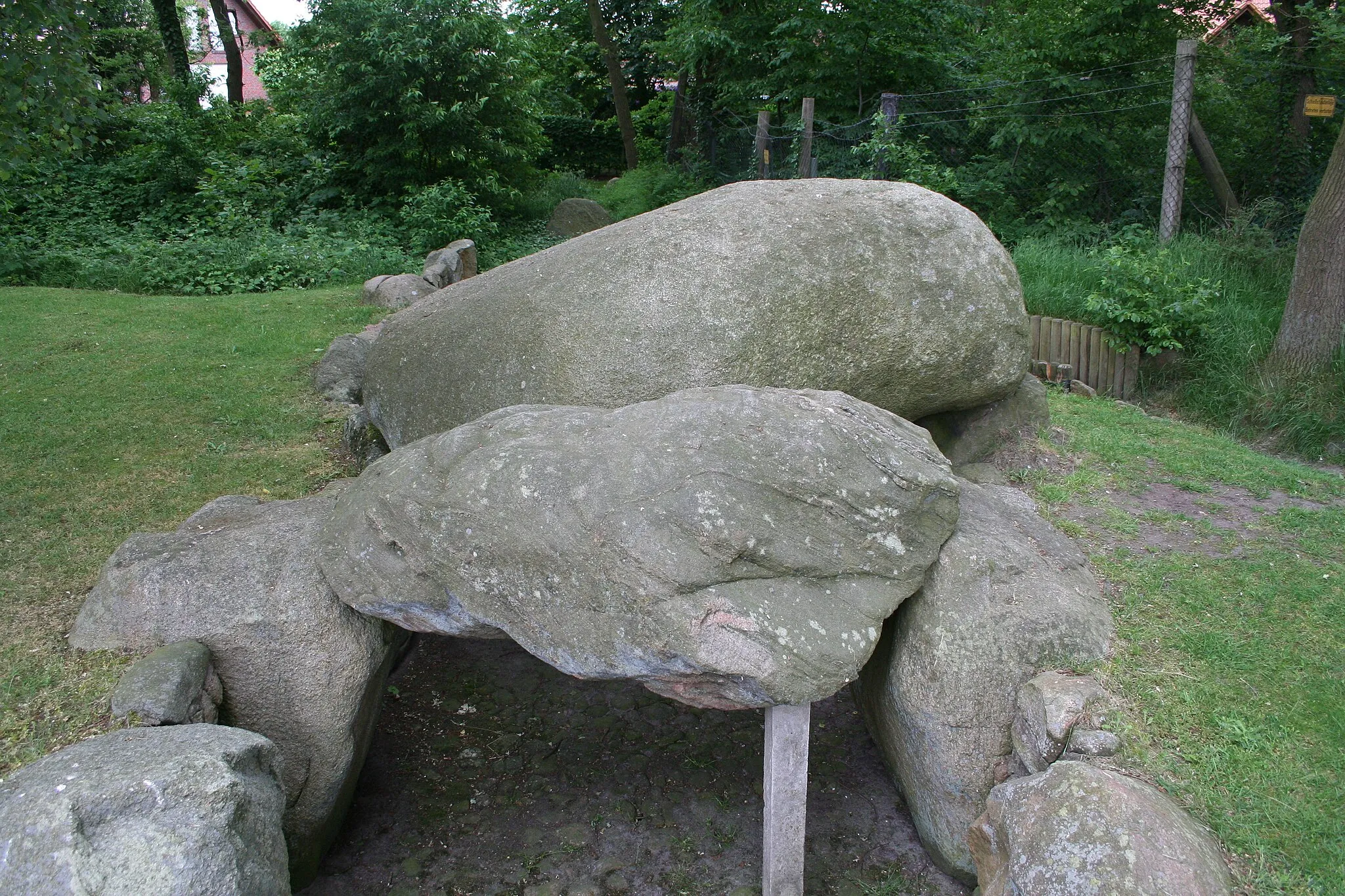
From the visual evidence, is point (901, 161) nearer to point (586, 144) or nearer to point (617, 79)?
point (617, 79)

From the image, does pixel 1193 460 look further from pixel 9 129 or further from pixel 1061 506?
pixel 9 129

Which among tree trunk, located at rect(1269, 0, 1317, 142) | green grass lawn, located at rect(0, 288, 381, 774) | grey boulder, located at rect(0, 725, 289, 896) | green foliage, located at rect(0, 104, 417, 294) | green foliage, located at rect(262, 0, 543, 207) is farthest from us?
green foliage, located at rect(262, 0, 543, 207)

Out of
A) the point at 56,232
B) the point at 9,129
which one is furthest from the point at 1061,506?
the point at 56,232

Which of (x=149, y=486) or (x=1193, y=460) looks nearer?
(x=149, y=486)

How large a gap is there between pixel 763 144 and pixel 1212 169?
447 centimetres

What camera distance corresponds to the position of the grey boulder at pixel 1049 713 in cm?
337

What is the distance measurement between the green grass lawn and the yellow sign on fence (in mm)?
8329

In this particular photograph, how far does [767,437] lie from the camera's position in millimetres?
3525

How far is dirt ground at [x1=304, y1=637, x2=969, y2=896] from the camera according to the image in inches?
154

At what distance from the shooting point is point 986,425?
18.0 feet

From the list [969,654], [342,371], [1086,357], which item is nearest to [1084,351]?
[1086,357]

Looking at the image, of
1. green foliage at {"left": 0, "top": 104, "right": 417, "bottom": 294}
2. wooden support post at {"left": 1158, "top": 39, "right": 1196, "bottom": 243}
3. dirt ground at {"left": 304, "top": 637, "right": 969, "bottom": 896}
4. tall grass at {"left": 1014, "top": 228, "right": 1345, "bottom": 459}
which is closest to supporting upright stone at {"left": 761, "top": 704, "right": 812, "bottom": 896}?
dirt ground at {"left": 304, "top": 637, "right": 969, "bottom": 896}

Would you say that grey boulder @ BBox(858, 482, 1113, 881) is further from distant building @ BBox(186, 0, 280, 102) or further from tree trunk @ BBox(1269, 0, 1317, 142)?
distant building @ BBox(186, 0, 280, 102)

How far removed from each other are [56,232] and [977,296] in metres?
11.1
